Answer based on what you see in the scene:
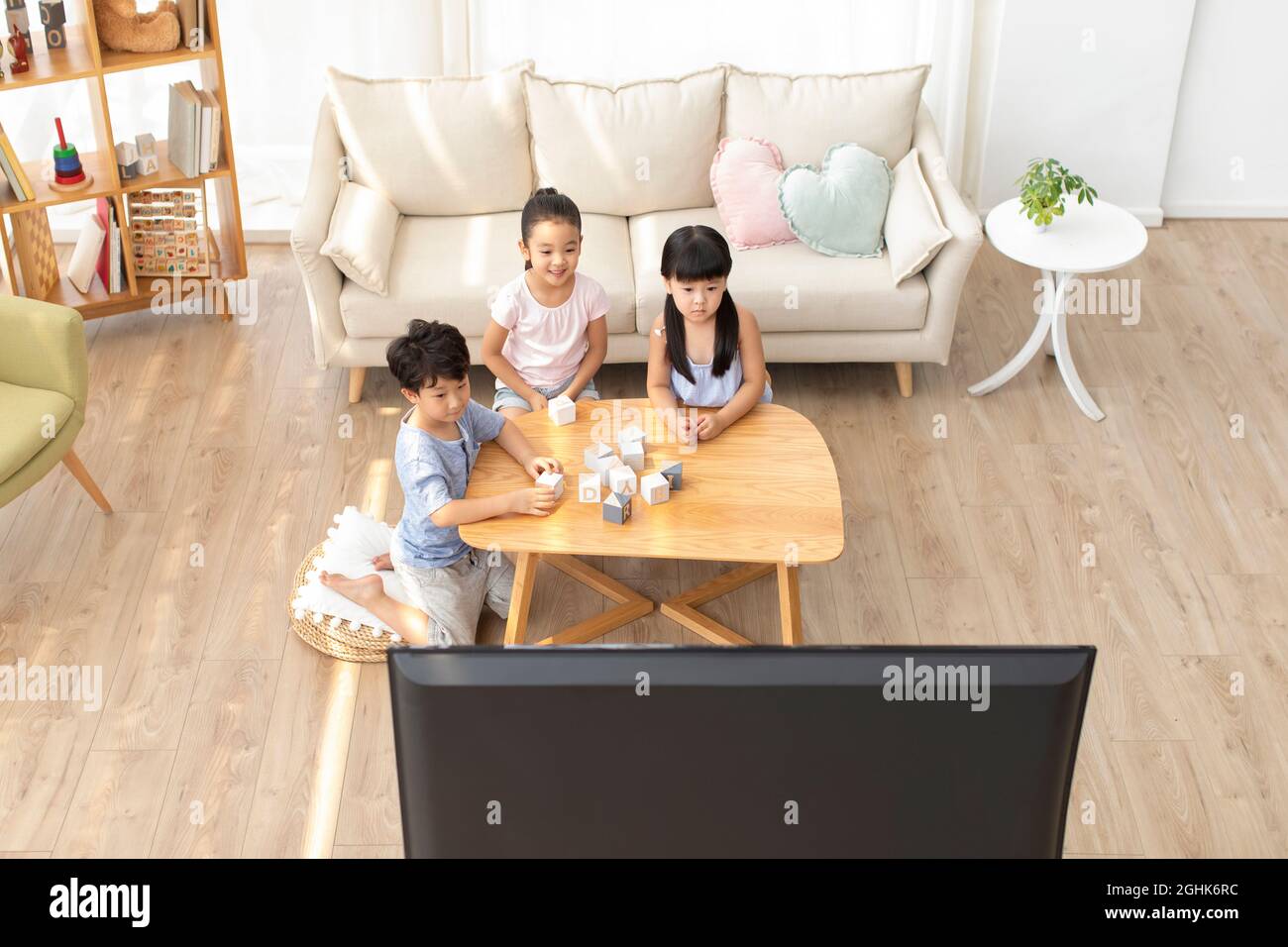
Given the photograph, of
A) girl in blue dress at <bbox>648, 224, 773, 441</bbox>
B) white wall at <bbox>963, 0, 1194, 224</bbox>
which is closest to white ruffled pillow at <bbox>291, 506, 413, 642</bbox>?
girl in blue dress at <bbox>648, 224, 773, 441</bbox>

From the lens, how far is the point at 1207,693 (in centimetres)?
298

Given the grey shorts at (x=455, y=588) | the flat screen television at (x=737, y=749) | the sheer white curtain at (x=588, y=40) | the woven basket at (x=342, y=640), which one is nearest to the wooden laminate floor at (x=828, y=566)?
the woven basket at (x=342, y=640)

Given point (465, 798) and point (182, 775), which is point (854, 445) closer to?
point (182, 775)

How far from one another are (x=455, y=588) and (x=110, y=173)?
202 centimetres

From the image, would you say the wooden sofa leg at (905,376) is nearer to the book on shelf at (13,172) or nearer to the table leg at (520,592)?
the table leg at (520,592)

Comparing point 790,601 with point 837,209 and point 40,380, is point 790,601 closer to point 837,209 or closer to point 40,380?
point 837,209

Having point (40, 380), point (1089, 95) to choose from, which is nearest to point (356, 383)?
point (40, 380)

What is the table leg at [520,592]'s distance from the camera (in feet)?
9.53

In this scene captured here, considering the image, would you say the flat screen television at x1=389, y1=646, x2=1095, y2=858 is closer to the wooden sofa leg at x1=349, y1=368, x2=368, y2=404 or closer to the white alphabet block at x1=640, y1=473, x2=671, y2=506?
the white alphabet block at x1=640, y1=473, x2=671, y2=506

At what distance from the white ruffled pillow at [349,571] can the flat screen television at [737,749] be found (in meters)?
2.28

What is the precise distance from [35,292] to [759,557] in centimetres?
274

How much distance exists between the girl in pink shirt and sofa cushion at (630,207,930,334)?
1.38 ft

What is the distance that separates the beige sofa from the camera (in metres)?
3.77
